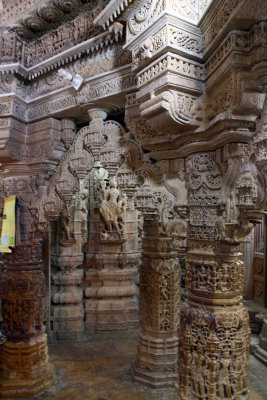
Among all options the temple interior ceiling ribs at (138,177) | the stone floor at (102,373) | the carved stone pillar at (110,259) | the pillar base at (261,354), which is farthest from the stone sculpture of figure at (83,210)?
the pillar base at (261,354)

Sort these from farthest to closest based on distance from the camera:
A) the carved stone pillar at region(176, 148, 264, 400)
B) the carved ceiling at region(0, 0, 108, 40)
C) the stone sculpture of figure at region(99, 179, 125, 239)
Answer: the stone sculpture of figure at region(99, 179, 125, 239) → the carved ceiling at region(0, 0, 108, 40) → the carved stone pillar at region(176, 148, 264, 400)

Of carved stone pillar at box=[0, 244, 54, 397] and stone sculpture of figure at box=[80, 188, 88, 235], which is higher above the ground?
stone sculpture of figure at box=[80, 188, 88, 235]

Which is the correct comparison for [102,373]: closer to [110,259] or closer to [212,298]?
[110,259]

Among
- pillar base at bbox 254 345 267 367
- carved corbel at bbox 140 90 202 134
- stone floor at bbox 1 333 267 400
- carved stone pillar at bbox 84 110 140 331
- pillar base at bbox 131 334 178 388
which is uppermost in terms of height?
carved corbel at bbox 140 90 202 134

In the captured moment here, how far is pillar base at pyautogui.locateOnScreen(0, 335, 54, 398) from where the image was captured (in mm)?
4406

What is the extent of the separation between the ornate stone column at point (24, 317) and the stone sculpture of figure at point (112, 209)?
102 inches

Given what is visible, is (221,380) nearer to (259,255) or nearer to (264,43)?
(264,43)

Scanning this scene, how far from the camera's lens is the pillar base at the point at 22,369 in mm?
4406

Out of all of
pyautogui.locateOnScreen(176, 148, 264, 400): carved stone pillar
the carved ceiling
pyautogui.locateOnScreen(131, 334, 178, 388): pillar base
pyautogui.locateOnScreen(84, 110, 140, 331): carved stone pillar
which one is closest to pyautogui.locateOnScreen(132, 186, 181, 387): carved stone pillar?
pyautogui.locateOnScreen(131, 334, 178, 388): pillar base

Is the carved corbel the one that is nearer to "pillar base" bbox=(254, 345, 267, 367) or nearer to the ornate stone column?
the ornate stone column

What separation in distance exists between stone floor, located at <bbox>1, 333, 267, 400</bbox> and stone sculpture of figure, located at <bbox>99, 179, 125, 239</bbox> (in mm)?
2222

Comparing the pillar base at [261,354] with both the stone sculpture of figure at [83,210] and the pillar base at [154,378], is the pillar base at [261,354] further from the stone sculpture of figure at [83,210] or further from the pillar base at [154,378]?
the stone sculpture of figure at [83,210]

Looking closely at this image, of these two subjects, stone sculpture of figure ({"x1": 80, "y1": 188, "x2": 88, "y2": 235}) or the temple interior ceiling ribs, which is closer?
the temple interior ceiling ribs

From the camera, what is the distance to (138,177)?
14.5 feet
